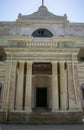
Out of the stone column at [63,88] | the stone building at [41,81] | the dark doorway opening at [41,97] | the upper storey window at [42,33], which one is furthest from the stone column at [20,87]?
the upper storey window at [42,33]

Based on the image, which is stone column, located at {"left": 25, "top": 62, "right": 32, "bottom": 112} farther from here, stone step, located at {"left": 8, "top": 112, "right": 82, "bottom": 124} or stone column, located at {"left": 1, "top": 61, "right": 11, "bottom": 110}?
stone column, located at {"left": 1, "top": 61, "right": 11, "bottom": 110}

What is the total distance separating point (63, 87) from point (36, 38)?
8.04m

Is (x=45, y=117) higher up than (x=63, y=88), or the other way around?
(x=63, y=88)

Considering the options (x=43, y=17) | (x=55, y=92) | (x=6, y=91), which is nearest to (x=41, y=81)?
(x=55, y=92)

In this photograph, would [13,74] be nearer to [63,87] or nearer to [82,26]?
[63,87]

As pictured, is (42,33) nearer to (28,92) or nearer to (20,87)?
(20,87)

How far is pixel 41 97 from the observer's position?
15219 mm

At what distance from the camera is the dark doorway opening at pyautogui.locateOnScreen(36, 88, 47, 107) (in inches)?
588

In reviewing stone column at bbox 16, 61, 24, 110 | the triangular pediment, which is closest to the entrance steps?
stone column at bbox 16, 61, 24, 110

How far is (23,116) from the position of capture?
35.1 feet

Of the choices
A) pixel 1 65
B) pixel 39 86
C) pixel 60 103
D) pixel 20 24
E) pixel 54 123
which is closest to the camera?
pixel 54 123

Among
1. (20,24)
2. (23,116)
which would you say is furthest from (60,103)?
(20,24)

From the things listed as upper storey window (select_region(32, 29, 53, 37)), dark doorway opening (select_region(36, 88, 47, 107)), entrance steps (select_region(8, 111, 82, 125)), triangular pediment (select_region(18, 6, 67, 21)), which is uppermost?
triangular pediment (select_region(18, 6, 67, 21))

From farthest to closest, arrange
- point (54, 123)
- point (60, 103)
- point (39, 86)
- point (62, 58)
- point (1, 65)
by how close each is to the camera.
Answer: point (39, 86)
point (1, 65)
point (62, 58)
point (60, 103)
point (54, 123)
